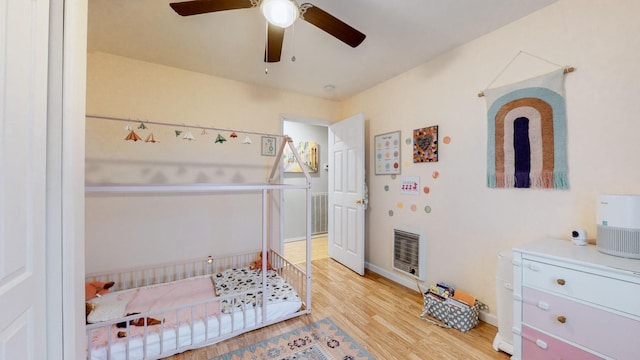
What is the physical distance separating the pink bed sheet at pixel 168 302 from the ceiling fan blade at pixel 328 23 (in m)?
2.00

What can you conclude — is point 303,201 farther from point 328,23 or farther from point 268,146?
point 328,23

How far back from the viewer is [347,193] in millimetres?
3162

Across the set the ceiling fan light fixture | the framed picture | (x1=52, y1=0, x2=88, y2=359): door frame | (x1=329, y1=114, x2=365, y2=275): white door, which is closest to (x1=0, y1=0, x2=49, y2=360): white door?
(x1=52, y1=0, x2=88, y2=359): door frame

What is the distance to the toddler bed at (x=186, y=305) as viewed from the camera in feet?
5.24

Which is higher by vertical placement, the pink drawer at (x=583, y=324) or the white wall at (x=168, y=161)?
the white wall at (x=168, y=161)

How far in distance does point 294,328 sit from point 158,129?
2.34 meters

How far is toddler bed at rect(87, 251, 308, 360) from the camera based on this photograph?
1597 mm

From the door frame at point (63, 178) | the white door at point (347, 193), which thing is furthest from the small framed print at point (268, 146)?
the door frame at point (63, 178)

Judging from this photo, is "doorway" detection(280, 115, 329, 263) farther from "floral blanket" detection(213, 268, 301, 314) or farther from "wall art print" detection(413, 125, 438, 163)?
"wall art print" detection(413, 125, 438, 163)

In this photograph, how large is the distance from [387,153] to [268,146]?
4.86 feet

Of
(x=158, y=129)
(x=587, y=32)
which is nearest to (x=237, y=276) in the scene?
(x=158, y=129)

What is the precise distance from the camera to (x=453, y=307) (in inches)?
76.6

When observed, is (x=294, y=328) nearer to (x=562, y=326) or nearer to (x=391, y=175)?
(x=562, y=326)

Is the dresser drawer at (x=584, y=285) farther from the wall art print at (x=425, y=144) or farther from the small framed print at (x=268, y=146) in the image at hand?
the small framed print at (x=268, y=146)
